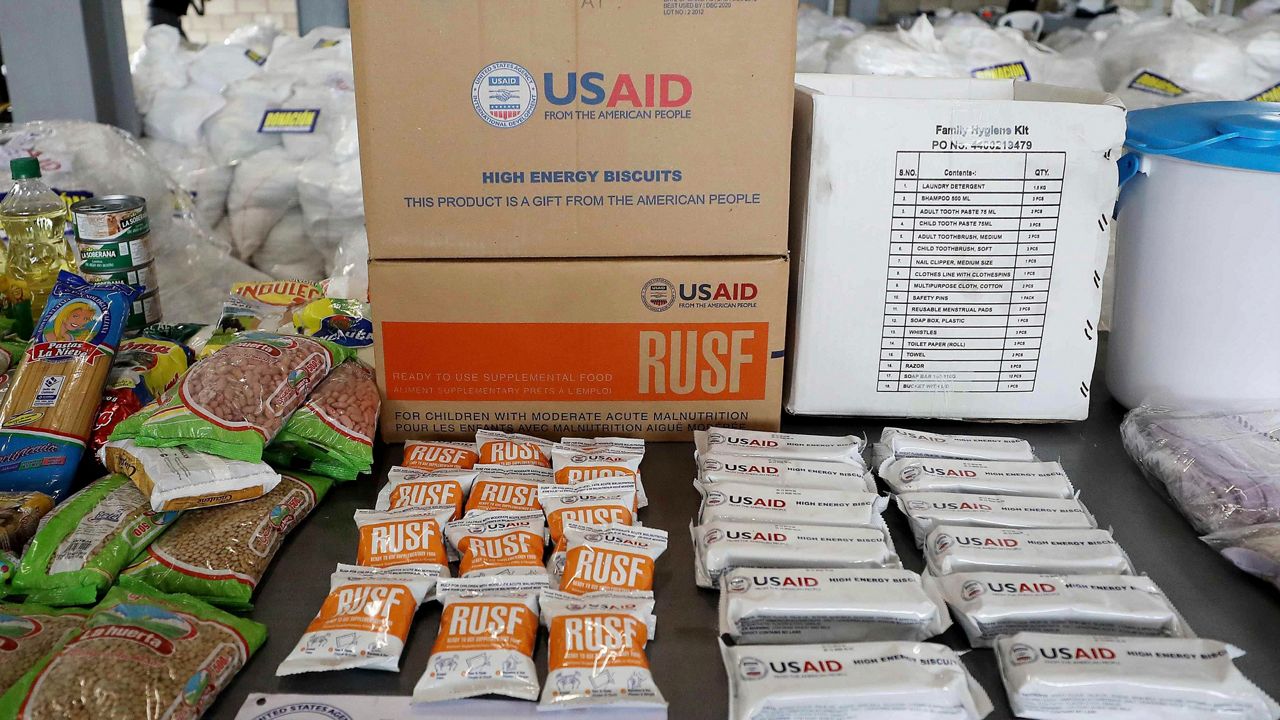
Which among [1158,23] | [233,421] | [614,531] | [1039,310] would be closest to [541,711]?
[614,531]

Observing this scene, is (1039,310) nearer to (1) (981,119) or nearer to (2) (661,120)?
(1) (981,119)

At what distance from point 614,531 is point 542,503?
10 cm

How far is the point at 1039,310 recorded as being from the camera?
1228 millimetres

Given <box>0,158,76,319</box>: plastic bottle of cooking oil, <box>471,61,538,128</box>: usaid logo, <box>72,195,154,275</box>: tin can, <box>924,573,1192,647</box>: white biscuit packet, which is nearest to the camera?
<box>924,573,1192,647</box>: white biscuit packet

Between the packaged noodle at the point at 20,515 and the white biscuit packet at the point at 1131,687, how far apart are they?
956 mm

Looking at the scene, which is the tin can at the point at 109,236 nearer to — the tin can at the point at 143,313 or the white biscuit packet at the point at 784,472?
the tin can at the point at 143,313

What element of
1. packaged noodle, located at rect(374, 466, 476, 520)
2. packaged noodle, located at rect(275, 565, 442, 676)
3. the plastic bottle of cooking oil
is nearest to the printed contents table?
packaged noodle, located at rect(374, 466, 476, 520)

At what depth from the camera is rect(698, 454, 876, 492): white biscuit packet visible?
109 centimetres


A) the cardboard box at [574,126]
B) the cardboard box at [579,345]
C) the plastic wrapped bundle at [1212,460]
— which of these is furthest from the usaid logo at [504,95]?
the plastic wrapped bundle at [1212,460]

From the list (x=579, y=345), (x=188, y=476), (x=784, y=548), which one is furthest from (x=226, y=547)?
(x=784, y=548)

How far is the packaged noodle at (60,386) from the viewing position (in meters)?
1.09

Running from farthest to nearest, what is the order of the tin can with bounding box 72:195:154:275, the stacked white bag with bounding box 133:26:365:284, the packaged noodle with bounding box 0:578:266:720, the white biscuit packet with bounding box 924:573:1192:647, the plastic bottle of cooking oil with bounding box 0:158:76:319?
the stacked white bag with bounding box 133:26:365:284 → the plastic bottle of cooking oil with bounding box 0:158:76:319 → the tin can with bounding box 72:195:154:275 → the white biscuit packet with bounding box 924:573:1192:647 → the packaged noodle with bounding box 0:578:266:720

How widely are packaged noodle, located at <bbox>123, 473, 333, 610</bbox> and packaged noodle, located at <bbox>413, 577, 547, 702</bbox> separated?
21cm

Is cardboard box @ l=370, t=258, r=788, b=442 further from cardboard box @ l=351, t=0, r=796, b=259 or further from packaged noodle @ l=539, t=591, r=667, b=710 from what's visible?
packaged noodle @ l=539, t=591, r=667, b=710
